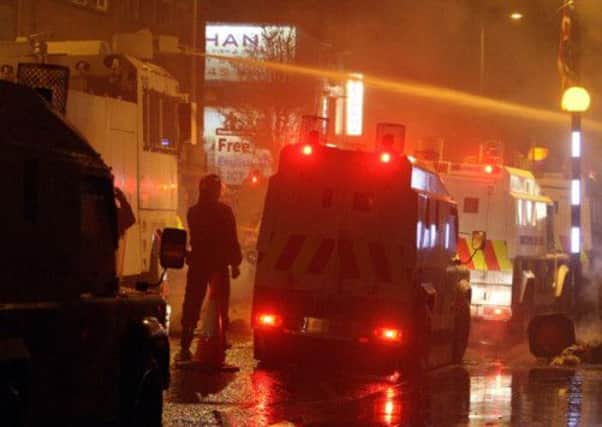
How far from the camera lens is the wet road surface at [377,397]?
8.88 metres

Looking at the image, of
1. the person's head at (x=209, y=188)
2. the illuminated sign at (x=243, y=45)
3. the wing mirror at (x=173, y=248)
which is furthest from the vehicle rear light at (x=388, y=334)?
the illuminated sign at (x=243, y=45)

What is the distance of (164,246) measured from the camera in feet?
21.1

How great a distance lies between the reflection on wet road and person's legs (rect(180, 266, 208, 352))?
0.63m

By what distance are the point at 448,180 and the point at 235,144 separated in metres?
26.7

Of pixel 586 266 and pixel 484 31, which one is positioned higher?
pixel 484 31

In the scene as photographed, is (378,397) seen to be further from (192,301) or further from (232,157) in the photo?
(232,157)

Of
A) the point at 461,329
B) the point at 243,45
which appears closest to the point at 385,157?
the point at 461,329

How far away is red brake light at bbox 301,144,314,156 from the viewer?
11.5 metres

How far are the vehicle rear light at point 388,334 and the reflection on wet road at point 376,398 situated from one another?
43 centimetres

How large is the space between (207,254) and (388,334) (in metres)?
2.02

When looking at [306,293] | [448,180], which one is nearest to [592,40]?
[448,180]

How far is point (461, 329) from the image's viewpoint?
13.4 metres

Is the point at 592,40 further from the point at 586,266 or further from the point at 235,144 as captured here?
the point at 235,144

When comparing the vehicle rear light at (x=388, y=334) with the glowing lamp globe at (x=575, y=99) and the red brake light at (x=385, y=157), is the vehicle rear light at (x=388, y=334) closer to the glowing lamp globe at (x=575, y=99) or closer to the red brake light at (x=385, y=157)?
the red brake light at (x=385, y=157)
